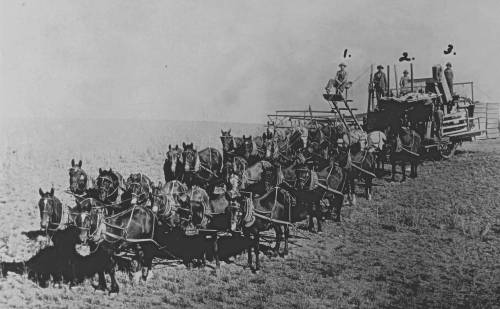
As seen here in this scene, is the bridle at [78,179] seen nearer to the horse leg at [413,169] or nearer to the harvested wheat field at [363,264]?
the harvested wheat field at [363,264]

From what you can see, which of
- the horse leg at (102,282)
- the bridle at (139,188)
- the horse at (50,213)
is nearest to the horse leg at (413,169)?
the bridle at (139,188)

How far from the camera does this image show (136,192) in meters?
12.2

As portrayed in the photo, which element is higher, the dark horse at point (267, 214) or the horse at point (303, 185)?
the horse at point (303, 185)

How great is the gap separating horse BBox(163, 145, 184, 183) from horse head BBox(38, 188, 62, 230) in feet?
15.4

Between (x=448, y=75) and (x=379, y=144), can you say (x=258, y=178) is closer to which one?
(x=379, y=144)

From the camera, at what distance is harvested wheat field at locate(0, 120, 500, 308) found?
10156 millimetres

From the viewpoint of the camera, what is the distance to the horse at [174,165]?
14820mm

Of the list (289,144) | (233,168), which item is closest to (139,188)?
(233,168)

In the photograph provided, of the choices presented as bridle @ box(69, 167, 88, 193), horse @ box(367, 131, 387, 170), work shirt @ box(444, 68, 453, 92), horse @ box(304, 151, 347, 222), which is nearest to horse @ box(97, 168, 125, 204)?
bridle @ box(69, 167, 88, 193)

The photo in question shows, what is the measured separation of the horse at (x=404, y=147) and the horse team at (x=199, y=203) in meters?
1.56

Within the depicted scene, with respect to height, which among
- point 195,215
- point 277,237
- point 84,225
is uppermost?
point 84,225

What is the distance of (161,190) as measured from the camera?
41.0 ft

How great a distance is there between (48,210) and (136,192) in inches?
98.6

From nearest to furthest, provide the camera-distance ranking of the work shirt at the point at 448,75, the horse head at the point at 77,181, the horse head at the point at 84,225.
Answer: the horse head at the point at 84,225, the horse head at the point at 77,181, the work shirt at the point at 448,75
